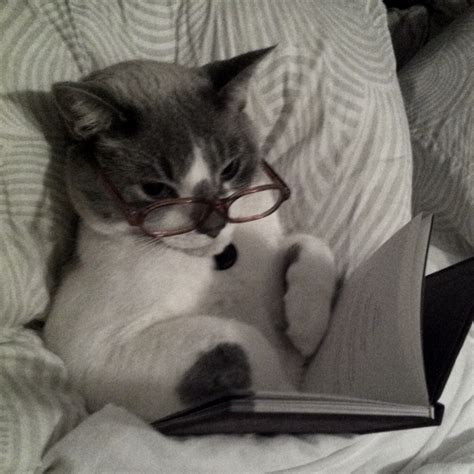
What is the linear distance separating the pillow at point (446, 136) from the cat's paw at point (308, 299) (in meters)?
0.39

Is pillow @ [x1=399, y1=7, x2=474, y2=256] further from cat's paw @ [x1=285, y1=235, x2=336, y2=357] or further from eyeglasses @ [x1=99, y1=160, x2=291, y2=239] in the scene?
eyeglasses @ [x1=99, y1=160, x2=291, y2=239]

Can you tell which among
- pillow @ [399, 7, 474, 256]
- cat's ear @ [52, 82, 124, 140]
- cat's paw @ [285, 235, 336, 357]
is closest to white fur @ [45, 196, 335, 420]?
cat's paw @ [285, 235, 336, 357]

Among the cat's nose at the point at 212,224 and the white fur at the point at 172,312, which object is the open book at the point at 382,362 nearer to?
the white fur at the point at 172,312

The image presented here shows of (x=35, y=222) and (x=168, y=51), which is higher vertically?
(x=168, y=51)

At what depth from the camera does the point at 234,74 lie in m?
0.73

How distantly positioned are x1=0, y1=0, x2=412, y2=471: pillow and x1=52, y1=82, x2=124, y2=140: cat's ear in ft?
0.42

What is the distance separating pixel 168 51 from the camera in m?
0.94

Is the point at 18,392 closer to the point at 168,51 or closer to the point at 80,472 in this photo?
the point at 80,472

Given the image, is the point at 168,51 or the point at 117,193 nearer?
the point at 117,193

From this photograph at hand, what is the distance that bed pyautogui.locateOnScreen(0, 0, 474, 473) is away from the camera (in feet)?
2.12

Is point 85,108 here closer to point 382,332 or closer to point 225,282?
point 225,282

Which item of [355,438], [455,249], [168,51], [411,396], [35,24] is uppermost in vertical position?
[35,24]

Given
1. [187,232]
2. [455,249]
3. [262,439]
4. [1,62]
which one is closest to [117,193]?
[187,232]

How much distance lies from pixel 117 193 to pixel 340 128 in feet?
1.47
